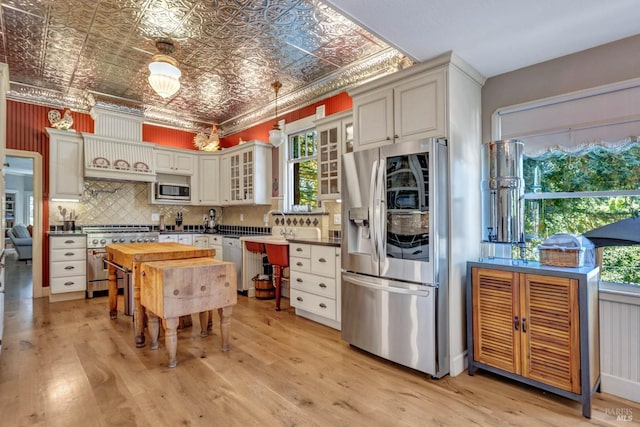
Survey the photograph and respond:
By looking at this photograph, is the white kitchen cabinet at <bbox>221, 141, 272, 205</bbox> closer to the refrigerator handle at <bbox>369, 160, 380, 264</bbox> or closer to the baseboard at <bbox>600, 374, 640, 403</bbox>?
the refrigerator handle at <bbox>369, 160, 380, 264</bbox>

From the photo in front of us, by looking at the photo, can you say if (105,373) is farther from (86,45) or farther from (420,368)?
(86,45)

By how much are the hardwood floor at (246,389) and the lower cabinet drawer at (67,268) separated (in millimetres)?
1442

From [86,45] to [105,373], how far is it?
3.28m

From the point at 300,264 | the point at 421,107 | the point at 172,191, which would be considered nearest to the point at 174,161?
the point at 172,191

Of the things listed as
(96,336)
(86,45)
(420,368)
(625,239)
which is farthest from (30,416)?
(625,239)

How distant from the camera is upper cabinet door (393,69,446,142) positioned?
2.52 meters

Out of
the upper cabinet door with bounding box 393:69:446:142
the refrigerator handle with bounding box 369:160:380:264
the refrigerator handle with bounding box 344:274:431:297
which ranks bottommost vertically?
the refrigerator handle with bounding box 344:274:431:297

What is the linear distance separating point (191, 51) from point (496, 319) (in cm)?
386

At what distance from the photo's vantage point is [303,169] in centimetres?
504

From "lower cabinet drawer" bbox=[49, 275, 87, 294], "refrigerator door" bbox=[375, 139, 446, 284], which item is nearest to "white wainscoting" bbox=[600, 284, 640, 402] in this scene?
"refrigerator door" bbox=[375, 139, 446, 284]

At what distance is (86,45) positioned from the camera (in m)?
3.54

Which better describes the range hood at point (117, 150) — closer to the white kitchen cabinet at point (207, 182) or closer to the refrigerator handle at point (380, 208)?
the white kitchen cabinet at point (207, 182)

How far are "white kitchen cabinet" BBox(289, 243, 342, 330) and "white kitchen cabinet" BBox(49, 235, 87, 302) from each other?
3114 millimetres

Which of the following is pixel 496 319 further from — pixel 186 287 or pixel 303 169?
pixel 303 169
